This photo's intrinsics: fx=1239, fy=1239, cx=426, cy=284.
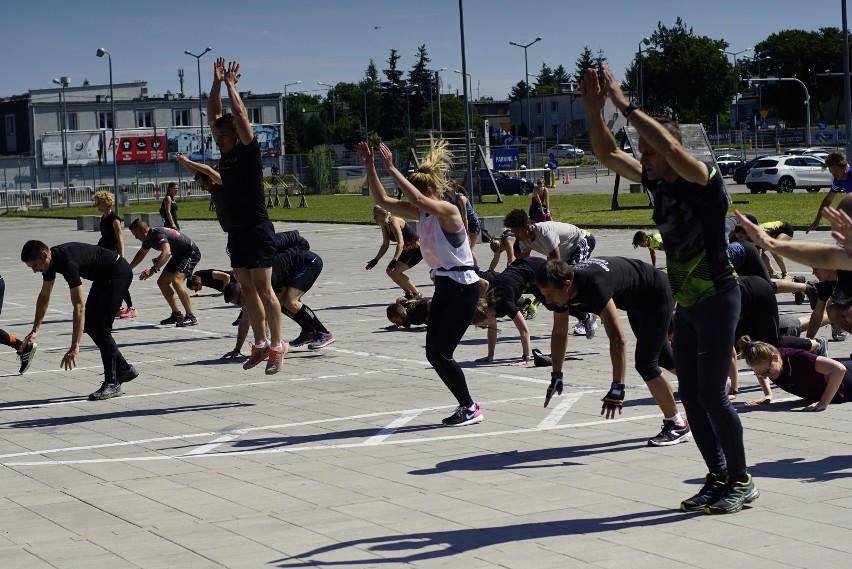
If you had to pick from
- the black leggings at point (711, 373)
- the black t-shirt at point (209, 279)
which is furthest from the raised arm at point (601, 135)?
the black t-shirt at point (209, 279)

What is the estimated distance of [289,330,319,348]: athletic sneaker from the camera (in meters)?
14.4

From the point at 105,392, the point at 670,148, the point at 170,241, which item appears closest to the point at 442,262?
the point at 670,148

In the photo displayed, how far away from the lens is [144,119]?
103 m

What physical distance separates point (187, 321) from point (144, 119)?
88.4 metres

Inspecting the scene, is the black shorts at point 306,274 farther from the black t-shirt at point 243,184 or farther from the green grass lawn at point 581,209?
the green grass lawn at point 581,209

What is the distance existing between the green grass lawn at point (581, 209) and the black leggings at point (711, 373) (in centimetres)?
2404

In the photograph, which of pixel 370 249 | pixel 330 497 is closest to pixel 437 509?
pixel 330 497

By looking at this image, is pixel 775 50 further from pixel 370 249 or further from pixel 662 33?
pixel 370 249

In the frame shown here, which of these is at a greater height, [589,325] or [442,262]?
[442,262]

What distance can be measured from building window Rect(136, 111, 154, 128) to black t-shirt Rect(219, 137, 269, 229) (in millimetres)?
95585

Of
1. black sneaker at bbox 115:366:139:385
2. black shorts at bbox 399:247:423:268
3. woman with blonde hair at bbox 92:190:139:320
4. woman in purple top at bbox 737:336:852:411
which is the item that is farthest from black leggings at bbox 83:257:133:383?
black shorts at bbox 399:247:423:268

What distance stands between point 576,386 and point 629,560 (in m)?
5.51

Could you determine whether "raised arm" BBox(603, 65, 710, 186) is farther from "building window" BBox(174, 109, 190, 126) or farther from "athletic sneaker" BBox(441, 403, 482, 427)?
"building window" BBox(174, 109, 190, 126)

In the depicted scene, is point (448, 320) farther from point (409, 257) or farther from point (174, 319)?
point (174, 319)
